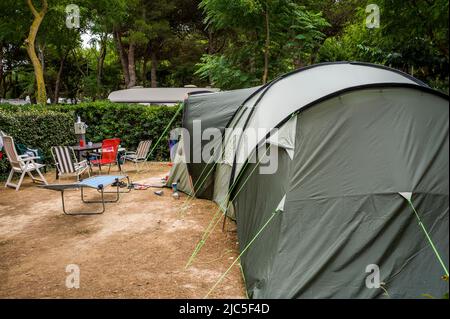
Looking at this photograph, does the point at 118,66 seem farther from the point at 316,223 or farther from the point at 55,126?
the point at 316,223

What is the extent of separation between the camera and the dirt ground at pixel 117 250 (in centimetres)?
386

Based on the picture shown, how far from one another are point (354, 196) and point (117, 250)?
3194mm

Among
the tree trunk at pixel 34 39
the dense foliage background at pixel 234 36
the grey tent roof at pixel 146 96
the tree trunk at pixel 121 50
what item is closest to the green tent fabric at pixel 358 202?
the dense foliage background at pixel 234 36

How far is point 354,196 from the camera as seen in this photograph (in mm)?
3533

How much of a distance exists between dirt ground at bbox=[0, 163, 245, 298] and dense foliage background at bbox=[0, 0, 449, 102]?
3.17 metres

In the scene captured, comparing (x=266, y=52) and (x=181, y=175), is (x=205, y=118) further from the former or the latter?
(x=266, y=52)

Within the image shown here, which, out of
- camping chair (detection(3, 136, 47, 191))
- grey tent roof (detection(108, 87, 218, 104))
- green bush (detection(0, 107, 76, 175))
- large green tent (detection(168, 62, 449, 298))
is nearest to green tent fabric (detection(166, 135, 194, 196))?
camping chair (detection(3, 136, 47, 191))

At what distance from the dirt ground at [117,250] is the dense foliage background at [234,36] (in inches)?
125

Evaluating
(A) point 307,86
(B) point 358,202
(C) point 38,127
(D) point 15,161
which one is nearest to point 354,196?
(B) point 358,202

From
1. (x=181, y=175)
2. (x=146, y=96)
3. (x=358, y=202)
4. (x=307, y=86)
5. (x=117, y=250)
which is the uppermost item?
(x=146, y=96)

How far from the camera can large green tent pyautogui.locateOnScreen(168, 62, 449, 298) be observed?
3322 mm

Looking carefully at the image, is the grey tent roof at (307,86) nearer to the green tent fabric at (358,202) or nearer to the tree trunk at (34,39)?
the green tent fabric at (358,202)

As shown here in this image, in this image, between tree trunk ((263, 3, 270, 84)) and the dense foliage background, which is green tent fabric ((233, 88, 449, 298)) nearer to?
the dense foliage background
